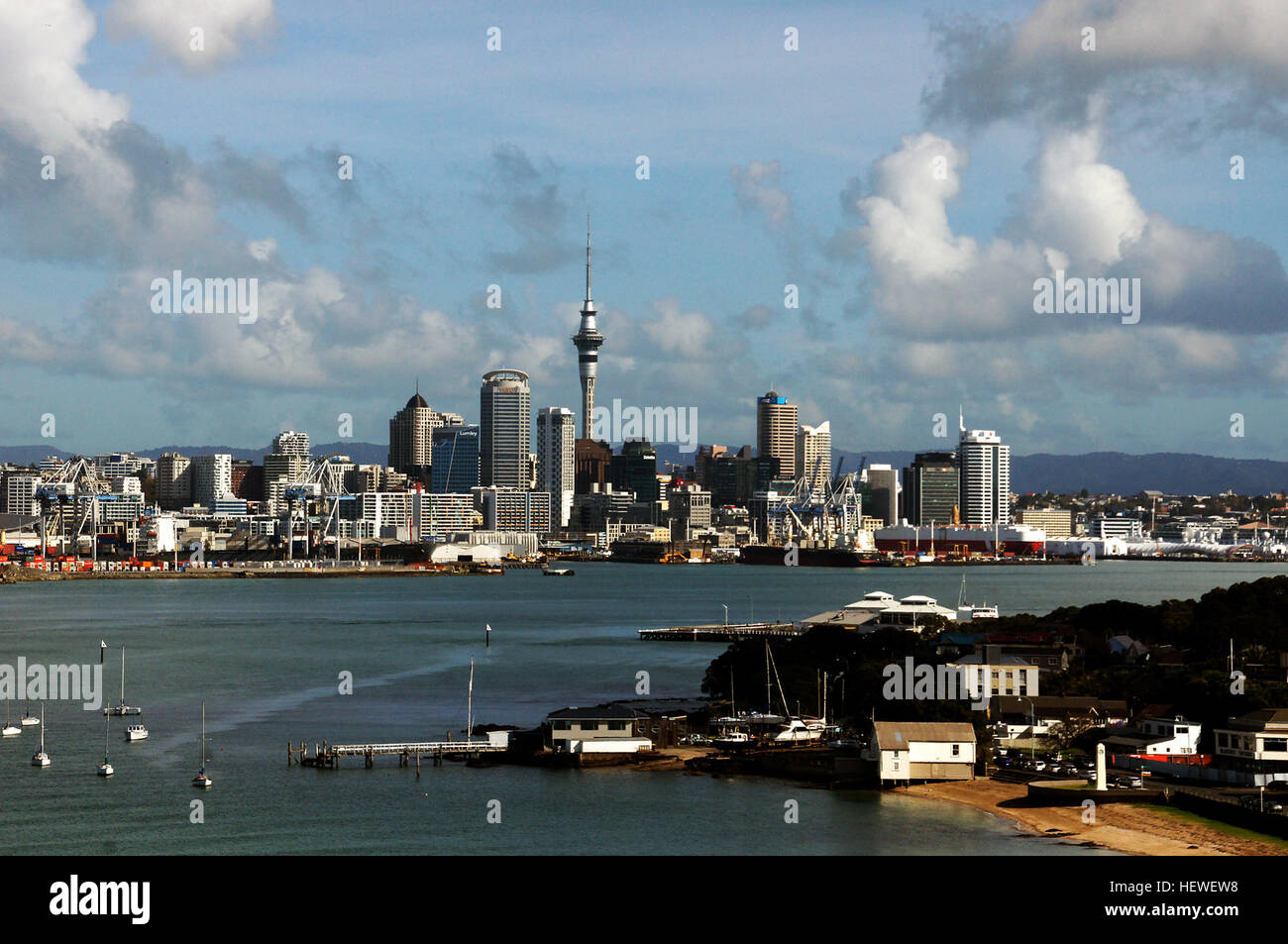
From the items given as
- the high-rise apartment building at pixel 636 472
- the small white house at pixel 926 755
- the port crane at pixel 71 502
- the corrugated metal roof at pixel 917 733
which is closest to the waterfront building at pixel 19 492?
the port crane at pixel 71 502

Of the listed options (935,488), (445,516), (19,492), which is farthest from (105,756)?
(935,488)

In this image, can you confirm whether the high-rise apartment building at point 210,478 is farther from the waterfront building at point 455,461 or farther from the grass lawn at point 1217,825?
the grass lawn at point 1217,825

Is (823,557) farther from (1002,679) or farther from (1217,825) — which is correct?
(1217,825)

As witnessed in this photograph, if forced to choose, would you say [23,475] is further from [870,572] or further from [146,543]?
[870,572]

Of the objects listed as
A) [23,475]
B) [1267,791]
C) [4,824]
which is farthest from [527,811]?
[23,475]

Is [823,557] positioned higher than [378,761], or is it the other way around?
[823,557]

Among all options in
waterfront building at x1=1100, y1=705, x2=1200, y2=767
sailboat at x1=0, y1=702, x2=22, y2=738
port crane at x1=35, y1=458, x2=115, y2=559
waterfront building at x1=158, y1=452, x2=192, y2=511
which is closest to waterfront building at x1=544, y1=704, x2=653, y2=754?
waterfront building at x1=1100, y1=705, x2=1200, y2=767
